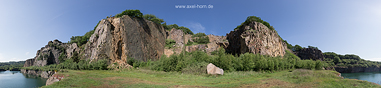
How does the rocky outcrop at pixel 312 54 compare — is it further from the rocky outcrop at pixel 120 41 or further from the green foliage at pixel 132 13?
the green foliage at pixel 132 13

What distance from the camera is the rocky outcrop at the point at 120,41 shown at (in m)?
23.7

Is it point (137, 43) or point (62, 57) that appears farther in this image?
point (62, 57)

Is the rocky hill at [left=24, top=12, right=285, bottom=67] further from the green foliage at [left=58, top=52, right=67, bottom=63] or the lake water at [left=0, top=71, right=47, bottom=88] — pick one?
the lake water at [left=0, top=71, right=47, bottom=88]

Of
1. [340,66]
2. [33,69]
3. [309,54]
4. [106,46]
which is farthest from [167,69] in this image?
[340,66]

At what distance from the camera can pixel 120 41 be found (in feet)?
85.3

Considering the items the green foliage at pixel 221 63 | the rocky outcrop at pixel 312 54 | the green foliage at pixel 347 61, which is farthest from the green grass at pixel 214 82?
the green foliage at pixel 347 61

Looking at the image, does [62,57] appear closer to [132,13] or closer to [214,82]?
[132,13]

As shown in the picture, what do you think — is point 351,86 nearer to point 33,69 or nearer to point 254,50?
point 254,50

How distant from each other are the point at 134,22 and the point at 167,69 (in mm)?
15307

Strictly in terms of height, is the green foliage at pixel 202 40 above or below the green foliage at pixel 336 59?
above

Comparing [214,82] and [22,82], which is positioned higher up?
[214,82]

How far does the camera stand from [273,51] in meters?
33.2

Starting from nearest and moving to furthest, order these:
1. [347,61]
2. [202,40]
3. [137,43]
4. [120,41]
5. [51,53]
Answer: [120,41] → [137,43] → [51,53] → [202,40] → [347,61]

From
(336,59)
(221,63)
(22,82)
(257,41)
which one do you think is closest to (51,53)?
(22,82)
